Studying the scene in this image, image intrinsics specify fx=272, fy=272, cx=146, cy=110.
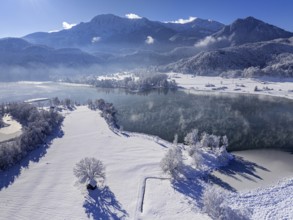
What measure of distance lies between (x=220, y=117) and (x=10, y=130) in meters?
71.7

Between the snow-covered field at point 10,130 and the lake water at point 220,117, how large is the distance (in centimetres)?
3273

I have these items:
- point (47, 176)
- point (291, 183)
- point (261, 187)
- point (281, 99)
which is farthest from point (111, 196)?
point (281, 99)

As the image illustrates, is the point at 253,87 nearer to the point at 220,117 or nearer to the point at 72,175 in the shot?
the point at 220,117

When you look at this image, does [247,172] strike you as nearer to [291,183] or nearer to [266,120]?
[291,183]

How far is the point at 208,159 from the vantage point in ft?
190

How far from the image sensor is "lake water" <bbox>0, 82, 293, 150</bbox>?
77938 mm

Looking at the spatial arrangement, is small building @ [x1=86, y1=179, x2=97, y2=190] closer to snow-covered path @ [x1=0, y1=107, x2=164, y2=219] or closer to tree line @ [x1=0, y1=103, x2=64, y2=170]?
snow-covered path @ [x1=0, y1=107, x2=164, y2=219]

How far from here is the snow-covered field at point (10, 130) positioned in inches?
3037

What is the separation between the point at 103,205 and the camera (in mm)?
41219

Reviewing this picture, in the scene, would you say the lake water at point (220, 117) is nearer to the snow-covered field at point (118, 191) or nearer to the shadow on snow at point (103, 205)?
the snow-covered field at point (118, 191)

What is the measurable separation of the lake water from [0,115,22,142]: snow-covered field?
32729 millimetres

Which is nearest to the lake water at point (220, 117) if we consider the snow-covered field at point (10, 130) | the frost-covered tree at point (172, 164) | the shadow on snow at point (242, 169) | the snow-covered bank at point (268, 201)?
the shadow on snow at point (242, 169)

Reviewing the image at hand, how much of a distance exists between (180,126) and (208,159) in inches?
1194

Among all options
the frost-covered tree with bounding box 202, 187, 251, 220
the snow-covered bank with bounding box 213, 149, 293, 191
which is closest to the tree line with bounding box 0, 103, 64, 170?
the frost-covered tree with bounding box 202, 187, 251, 220
